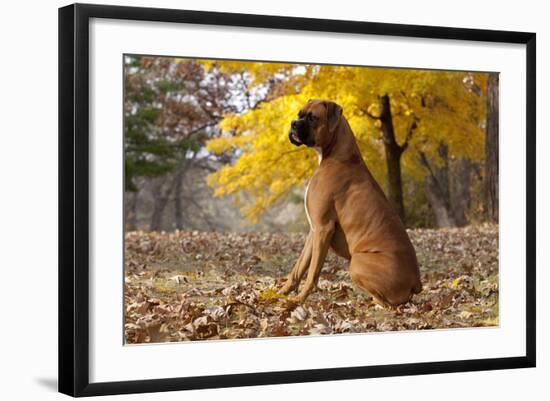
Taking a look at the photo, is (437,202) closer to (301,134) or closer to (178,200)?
(301,134)

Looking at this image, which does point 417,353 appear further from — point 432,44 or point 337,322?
point 432,44

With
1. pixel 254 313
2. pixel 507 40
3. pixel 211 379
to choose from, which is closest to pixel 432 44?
pixel 507 40

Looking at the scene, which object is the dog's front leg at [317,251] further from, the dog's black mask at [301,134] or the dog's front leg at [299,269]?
the dog's black mask at [301,134]

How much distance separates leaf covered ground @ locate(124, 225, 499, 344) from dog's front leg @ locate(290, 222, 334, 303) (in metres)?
0.07

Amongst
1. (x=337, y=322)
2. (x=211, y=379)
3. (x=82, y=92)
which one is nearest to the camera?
(x=82, y=92)

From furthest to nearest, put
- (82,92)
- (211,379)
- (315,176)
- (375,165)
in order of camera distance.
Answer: (375,165) < (315,176) < (211,379) < (82,92)

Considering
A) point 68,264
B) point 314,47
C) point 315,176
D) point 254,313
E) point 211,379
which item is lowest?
point 211,379

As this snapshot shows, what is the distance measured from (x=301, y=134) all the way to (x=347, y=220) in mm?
882

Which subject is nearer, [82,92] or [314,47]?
[82,92]

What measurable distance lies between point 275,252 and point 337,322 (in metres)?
1.26

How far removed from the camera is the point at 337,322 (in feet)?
25.0

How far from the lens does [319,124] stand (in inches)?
319

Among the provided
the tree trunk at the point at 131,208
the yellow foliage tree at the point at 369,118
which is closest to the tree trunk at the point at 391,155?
the yellow foliage tree at the point at 369,118

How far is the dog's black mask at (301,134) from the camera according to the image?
8117mm
